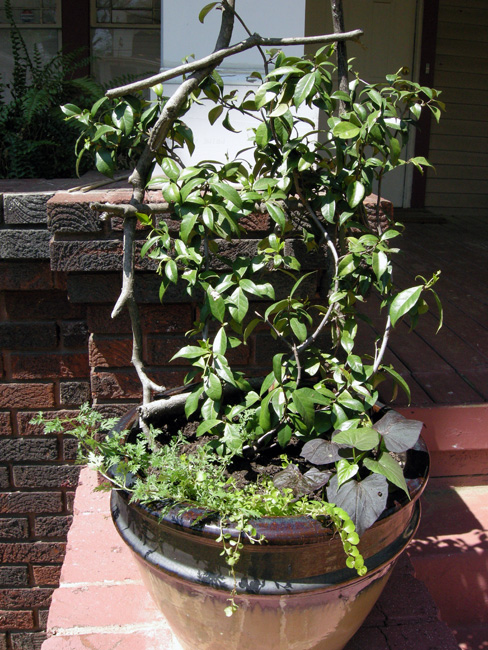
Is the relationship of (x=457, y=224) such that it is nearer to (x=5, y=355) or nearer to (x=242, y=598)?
(x=5, y=355)

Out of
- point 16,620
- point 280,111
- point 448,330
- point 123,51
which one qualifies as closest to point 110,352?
point 280,111

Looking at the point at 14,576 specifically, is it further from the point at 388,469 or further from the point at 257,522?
the point at 388,469

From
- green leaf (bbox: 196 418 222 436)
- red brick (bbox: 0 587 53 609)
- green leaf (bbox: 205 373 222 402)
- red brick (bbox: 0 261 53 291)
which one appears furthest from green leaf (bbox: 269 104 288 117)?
red brick (bbox: 0 587 53 609)

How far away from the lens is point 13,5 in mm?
4770

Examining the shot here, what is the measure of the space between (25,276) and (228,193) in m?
0.92

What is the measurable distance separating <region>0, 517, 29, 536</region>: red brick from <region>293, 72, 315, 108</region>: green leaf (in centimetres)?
181

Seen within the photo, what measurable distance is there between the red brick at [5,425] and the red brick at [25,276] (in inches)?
18.3

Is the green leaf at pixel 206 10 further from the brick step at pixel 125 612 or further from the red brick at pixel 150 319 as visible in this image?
the brick step at pixel 125 612

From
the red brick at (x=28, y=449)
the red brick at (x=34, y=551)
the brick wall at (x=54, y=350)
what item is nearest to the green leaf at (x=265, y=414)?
the brick wall at (x=54, y=350)

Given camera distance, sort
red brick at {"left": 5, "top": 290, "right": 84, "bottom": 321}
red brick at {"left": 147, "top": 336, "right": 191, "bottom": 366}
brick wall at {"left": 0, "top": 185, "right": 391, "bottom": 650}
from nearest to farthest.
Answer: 1. brick wall at {"left": 0, "top": 185, "right": 391, "bottom": 650}
2. red brick at {"left": 147, "top": 336, "right": 191, "bottom": 366}
3. red brick at {"left": 5, "top": 290, "right": 84, "bottom": 321}

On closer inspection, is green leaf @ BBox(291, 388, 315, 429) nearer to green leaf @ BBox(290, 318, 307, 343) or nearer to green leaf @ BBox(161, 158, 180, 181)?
green leaf @ BBox(290, 318, 307, 343)

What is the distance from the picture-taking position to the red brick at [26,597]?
2.44m

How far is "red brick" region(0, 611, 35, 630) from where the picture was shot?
98.3 inches

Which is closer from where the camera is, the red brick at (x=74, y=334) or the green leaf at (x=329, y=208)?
the green leaf at (x=329, y=208)
